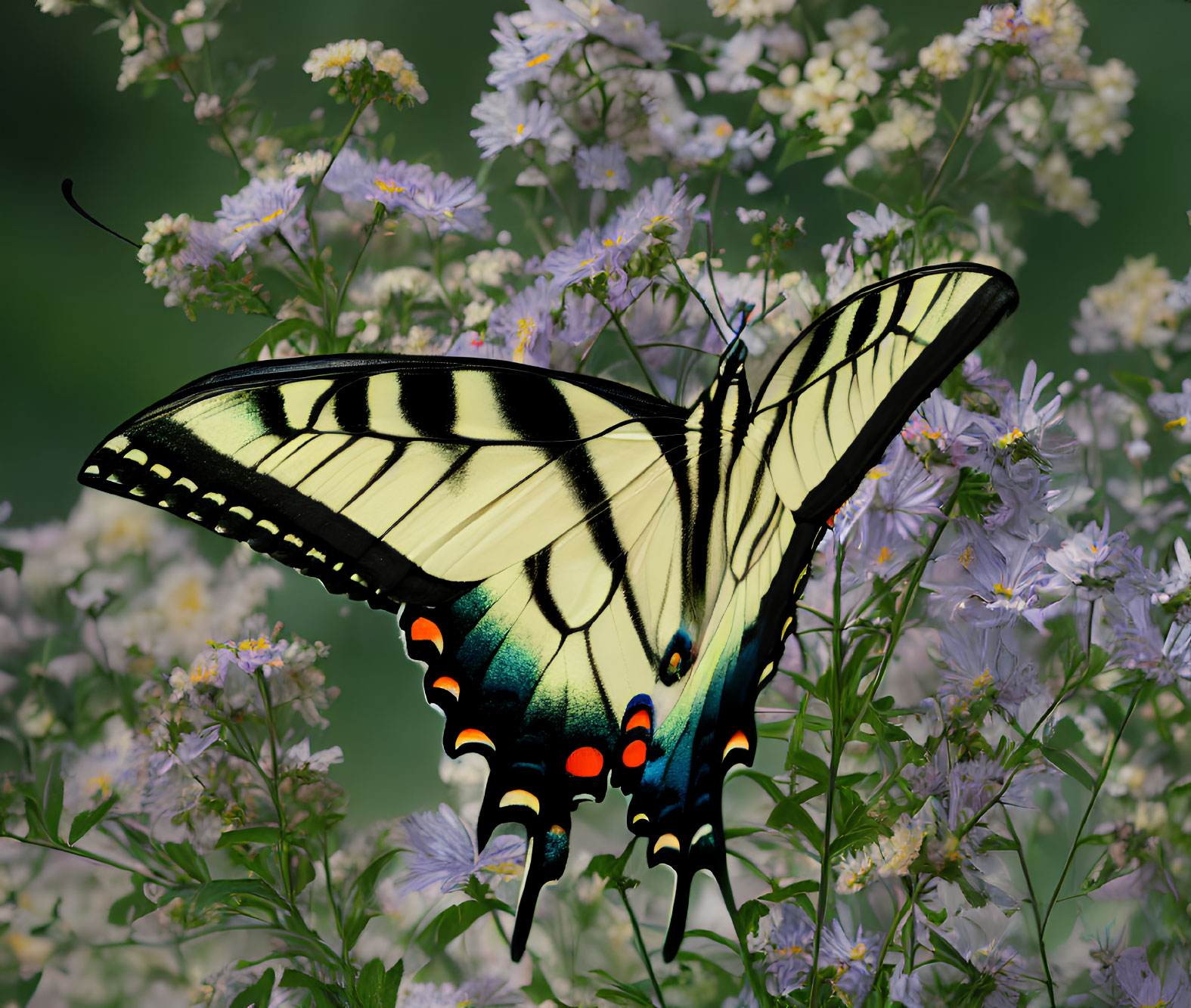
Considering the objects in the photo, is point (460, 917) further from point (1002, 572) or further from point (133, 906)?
point (1002, 572)

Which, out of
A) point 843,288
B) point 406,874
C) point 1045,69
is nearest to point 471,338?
point 843,288

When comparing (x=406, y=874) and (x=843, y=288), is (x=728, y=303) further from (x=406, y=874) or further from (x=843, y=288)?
(x=406, y=874)

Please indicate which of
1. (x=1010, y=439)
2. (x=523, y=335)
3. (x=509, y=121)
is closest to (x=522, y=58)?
(x=509, y=121)

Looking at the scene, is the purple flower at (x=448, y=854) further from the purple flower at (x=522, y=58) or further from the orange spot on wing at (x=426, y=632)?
the purple flower at (x=522, y=58)

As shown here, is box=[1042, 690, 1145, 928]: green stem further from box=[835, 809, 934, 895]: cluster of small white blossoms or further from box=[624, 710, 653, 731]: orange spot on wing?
box=[624, 710, 653, 731]: orange spot on wing

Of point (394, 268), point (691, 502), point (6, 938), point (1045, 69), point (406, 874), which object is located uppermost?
point (1045, 69)

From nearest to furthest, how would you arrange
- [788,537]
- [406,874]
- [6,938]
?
[788,537]
[406,874]
[6,938]

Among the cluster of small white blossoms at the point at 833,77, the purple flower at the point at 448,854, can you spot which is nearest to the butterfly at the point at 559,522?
the purple flower at the point at 448,854
